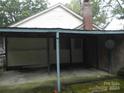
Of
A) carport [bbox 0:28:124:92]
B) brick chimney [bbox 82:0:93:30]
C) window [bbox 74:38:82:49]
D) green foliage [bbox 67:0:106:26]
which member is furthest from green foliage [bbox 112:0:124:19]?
carport [bbox 0:28:124:92]

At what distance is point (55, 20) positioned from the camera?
16.1 metres

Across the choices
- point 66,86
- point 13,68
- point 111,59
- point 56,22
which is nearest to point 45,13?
point 56,22

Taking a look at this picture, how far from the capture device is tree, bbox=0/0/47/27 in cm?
3728

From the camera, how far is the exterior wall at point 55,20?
617 inches

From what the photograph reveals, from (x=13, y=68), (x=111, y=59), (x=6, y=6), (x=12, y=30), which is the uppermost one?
(x=6, y=6)

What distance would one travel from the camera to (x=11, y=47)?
12547 millimetres

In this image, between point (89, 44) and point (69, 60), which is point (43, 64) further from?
point (89, 44)

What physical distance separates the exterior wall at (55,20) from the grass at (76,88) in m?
7.67

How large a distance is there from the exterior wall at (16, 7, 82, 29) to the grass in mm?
7670

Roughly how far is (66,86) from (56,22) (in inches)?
336

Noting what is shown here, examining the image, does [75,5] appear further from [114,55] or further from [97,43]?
[114,55]

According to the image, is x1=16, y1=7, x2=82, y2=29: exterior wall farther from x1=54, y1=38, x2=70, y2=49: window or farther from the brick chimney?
x1=54, y1=38, x2=70, y2=49: window

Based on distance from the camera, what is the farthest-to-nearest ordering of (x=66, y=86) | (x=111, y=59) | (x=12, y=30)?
(x=111, y=59), (x=66, y=86), (x=12, y=30)

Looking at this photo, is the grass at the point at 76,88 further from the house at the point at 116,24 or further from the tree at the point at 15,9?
the tree at the point at 15,9
